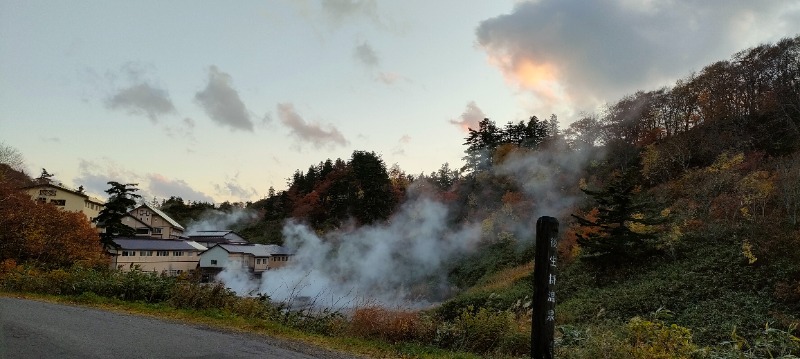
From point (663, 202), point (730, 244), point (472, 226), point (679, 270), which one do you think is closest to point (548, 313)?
point (679, 270)

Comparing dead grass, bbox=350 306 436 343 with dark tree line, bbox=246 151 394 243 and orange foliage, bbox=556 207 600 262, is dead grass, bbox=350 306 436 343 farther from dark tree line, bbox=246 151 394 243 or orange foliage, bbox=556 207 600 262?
dark tree line, bbox=246 151 394 243

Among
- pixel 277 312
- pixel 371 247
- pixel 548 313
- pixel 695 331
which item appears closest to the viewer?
pixel 548 313

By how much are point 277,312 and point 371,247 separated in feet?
86.7

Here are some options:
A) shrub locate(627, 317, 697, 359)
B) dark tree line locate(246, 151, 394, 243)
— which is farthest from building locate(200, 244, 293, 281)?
shrub locate(627, 317, 697, 359)

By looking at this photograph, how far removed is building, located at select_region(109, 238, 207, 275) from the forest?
843 cm

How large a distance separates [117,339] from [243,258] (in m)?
35.4

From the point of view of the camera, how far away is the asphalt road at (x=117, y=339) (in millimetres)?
6598

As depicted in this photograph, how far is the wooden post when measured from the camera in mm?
4793

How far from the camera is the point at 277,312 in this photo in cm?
1164

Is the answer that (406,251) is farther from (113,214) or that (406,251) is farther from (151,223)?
(151,223)

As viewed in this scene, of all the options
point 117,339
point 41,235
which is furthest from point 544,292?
point 41,235

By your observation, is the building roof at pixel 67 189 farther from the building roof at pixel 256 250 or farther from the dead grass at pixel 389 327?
the dead grass at pixel 389 327

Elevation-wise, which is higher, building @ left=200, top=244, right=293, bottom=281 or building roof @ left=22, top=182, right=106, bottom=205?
building roof @ left=22, top=182, right=106, bottom=205

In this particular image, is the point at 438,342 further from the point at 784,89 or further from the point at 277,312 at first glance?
the point at 784,89
